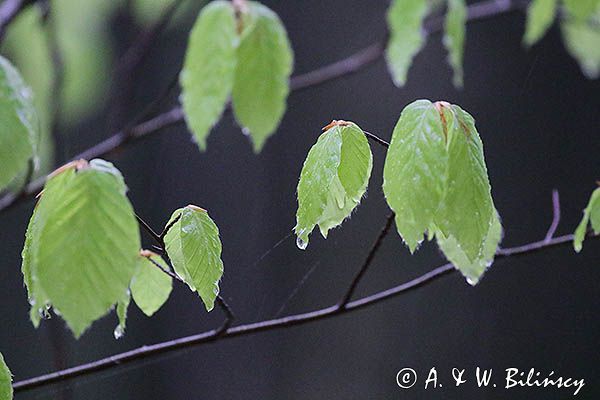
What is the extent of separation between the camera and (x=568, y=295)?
1.40 m

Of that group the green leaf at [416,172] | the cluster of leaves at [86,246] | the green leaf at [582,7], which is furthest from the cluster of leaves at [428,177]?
the green leaf at [582,7]

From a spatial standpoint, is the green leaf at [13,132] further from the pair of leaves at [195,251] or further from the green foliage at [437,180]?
the green foliage at [437,180]

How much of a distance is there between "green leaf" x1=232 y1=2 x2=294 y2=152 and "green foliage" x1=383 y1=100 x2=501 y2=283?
19 centimetres

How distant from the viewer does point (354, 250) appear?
5.09 feet

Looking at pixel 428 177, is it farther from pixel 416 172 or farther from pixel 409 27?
pixel 409 27

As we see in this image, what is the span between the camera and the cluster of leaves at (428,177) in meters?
0.40

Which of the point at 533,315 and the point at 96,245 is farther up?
the point at 96,245

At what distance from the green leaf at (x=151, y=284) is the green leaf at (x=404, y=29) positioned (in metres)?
0.35

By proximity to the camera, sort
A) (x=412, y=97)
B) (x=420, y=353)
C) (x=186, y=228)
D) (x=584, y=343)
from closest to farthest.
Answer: (x=186, y=228) < (x=584, y=343) < (x=420, y=353) < (x=412, y=97)

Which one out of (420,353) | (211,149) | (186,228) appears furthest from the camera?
(211,149)

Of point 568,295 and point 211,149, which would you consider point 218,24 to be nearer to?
point 568,295

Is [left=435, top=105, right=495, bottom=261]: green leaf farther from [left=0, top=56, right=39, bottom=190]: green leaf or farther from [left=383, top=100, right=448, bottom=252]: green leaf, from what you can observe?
[left=0, top=56, right=39, bottom=190]: green leaf

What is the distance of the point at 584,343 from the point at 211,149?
3.41 ft

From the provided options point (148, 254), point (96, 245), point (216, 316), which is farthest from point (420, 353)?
point (96, 245)
